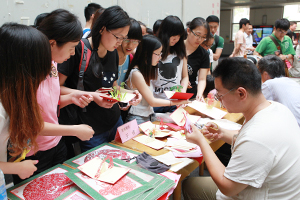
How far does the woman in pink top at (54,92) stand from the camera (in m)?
1.24

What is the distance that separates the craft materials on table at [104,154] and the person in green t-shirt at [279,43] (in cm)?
460

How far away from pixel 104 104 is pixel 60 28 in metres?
0.52

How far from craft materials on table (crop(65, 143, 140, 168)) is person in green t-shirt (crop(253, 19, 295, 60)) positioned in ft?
15.1

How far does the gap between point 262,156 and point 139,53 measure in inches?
54.5

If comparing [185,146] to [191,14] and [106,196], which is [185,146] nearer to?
[106,196]

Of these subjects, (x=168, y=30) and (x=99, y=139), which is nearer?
(x=99, y=139)

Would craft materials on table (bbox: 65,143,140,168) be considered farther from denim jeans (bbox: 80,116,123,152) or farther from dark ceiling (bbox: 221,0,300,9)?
dark ceiling (bbox: 221,0,300,9)

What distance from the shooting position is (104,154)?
4.83 ft

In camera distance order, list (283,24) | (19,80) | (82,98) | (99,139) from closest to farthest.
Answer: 1. (19,80)
2. (82,98)
3. (99,139)
4. (283,24)

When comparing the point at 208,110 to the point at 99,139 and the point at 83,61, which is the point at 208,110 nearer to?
the point at 99,139

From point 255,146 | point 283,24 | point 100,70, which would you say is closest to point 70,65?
point 100,70

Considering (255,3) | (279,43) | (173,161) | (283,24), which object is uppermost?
(255,3)

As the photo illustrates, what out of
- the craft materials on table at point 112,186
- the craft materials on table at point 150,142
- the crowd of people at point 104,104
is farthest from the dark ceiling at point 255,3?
the craft materials on table at point 112,186

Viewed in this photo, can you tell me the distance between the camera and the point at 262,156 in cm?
103
